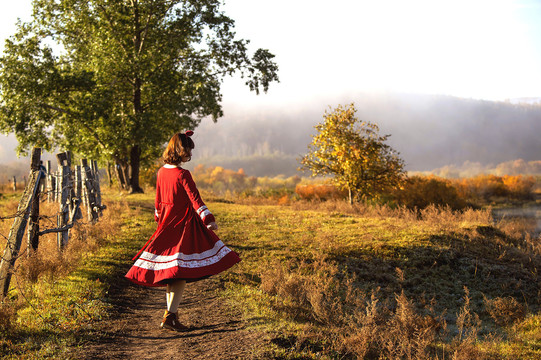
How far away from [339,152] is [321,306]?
19589mm

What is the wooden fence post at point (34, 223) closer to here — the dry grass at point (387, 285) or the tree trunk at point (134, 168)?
the dry grass at point (387, 285)

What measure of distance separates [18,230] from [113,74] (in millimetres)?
20202

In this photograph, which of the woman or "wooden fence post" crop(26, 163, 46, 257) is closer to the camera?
the woman

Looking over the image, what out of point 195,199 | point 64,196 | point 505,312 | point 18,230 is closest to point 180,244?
point 195,199

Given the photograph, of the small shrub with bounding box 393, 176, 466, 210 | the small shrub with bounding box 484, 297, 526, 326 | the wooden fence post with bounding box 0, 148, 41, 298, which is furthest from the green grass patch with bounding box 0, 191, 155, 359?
the small shrub with bounding box 393, 176, 466, 210

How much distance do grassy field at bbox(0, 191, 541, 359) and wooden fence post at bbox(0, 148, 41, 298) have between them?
1.02 ft

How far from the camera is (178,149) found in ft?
18.9

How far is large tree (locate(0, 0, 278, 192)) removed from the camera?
78.2 feet

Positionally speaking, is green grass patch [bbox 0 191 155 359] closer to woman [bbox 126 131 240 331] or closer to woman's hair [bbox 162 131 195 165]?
woman [bbox 126 131 240 331]

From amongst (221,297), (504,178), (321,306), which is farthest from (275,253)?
(504,178)

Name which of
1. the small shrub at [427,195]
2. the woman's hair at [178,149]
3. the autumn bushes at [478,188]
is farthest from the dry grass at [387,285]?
the autumn bushes at [478,188]

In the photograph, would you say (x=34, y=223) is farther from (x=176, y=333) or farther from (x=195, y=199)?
(x=195, y=199)

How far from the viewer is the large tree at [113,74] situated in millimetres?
23844

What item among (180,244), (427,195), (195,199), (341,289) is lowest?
(427,195)
